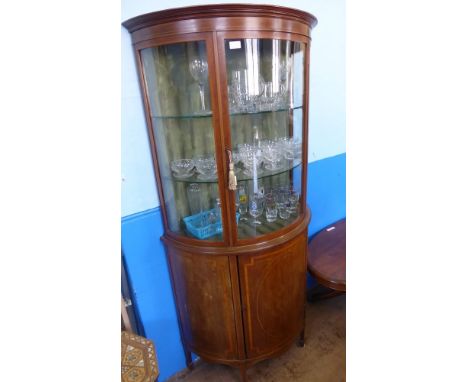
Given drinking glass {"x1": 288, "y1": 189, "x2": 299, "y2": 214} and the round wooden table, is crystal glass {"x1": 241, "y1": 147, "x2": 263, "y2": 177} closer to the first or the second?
drinking glass {"x1": 288, "y1": 189, "x2": 299, "y2": 214}

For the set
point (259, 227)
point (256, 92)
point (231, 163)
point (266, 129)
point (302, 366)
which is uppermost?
point (256, 92)

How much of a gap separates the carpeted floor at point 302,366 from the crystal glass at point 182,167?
121 centimetres

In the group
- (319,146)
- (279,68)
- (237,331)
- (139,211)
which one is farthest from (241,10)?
(237,331)

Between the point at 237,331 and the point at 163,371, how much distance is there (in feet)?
1.90

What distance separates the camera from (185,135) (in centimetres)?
134

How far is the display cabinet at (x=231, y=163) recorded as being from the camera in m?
1.08

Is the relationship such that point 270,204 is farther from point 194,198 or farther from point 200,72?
point 200,72

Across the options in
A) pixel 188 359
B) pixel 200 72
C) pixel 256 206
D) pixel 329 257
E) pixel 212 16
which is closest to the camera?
pixel 212 16

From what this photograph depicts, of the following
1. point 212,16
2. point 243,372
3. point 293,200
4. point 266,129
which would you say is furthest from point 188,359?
point 212,16

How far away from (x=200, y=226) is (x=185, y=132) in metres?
0.44

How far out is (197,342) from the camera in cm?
159

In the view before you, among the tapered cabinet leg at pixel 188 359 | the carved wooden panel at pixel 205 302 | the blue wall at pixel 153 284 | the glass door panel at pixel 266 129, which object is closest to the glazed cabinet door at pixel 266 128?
the glass door panel at pixel 266 129

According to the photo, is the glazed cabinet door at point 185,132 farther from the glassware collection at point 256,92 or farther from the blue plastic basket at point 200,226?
the glassware collection at point 256,92
